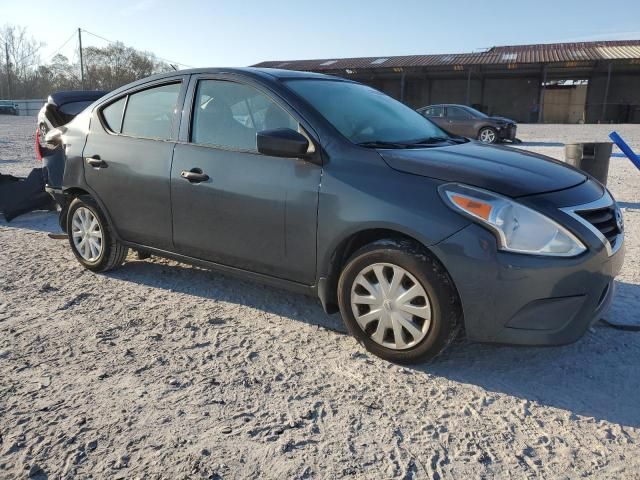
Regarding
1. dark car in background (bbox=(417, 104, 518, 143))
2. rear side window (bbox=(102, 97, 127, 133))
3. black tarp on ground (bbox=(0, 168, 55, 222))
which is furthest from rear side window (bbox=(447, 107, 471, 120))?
rear side window (bbox=(102, 97, 127, 133))

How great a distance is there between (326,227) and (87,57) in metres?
76.4

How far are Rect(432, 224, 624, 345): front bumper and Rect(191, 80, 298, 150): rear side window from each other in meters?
1.34

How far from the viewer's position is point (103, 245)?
4414mm

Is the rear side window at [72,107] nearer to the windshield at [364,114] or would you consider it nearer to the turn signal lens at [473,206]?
the windshield at [364,114]

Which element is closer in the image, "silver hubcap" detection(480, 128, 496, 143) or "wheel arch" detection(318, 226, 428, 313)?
"wheel arch" detection(318, 226, 428, 313)

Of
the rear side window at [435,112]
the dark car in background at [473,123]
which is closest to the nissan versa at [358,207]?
the dark car in background at [473,123]

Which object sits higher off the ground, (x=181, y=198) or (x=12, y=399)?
(x=181, y=198)

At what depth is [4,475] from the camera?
210cm

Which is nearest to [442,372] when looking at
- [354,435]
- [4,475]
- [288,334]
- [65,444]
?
[354,435]

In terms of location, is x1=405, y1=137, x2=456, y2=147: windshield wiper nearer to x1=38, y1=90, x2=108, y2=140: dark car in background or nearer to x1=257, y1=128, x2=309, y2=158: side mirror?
x1=257, y1=128, x2=309, y2=158: side mirror

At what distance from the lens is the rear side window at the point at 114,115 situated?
14.0 ft

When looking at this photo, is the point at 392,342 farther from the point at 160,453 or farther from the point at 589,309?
the point at 160,453

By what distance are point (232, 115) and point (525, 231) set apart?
→ 81.2 inches

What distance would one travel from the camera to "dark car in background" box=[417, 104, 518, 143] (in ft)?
57.5
